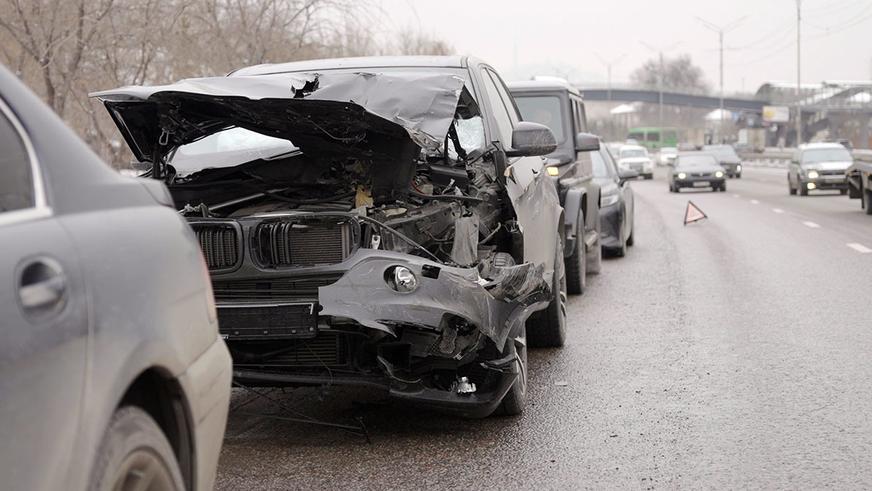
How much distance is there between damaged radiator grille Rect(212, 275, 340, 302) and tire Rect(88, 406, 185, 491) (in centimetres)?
256

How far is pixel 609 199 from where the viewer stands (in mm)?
15672

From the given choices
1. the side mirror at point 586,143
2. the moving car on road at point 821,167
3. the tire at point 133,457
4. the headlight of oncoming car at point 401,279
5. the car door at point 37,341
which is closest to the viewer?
the car door at point 37,341

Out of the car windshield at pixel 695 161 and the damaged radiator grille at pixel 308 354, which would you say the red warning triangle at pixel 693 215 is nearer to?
the car windshield at pixel 695 161

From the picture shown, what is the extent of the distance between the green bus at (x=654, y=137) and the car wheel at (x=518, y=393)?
353 feet

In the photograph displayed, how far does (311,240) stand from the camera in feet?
19.2

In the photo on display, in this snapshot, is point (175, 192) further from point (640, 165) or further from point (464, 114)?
point (640, 165)

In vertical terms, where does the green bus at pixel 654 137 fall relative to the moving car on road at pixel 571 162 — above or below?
below

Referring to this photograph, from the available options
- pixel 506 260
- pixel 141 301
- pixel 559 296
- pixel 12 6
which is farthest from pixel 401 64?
pixel 12 6

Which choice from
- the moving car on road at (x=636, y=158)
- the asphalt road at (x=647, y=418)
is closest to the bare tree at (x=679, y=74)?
the moving car on road at (x=636, y=158)

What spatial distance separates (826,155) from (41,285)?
118ft

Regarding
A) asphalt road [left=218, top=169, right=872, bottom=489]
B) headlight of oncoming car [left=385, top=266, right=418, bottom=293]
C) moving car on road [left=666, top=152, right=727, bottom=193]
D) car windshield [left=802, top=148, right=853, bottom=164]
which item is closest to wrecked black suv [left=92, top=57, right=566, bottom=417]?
headlight of oncoming car [left=385, top=266, right=418, bottom=293]

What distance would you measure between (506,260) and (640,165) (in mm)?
52618

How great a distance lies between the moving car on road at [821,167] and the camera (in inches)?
1396

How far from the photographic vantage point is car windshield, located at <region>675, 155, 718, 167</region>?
139ft
